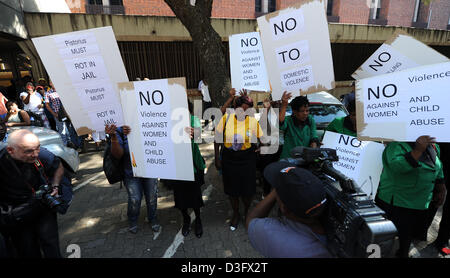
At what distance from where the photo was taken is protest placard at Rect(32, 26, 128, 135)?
2301 millimetres

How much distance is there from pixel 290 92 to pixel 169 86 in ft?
4.63

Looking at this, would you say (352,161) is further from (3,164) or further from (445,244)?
(3,164)

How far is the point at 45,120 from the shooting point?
6.40 m

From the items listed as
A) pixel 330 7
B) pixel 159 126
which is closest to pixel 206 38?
pixel 159 126

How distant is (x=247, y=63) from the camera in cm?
373

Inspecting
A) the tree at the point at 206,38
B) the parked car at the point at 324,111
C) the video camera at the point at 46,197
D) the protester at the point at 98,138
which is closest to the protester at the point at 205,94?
the protester at the point at 98,138

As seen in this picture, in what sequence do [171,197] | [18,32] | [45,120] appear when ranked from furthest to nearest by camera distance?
[18,32] < [45,120] < [171,197]

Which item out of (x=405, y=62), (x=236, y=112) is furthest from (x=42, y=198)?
(x=405, y=62)

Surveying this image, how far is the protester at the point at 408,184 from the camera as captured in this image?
2146mm

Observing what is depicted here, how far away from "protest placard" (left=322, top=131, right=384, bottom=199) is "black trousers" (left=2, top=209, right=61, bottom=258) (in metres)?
3.16

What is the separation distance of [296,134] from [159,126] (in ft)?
5.92

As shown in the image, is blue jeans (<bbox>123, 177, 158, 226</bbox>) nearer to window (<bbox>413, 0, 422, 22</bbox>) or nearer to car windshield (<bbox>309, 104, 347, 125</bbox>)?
car windshield (<bbox>309, 104, 347, 125</bbox>)

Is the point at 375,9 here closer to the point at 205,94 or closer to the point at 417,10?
the point at 417,10

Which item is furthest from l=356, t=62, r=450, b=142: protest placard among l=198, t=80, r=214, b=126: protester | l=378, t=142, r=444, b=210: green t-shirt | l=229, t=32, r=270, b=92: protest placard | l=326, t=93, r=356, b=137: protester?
l=198, t=80, r=214, b=126: protester
